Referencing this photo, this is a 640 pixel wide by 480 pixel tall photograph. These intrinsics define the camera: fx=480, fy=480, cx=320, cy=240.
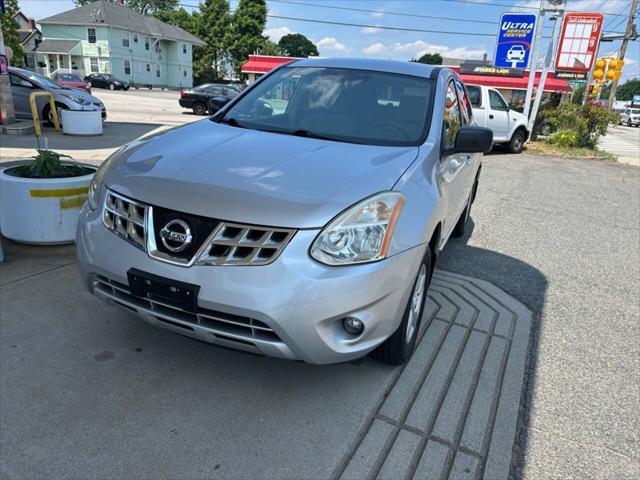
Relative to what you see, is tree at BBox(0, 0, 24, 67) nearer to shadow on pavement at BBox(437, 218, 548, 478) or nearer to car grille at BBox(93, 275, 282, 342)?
shadow on pavement at BBox(437, 218, 548, 478)

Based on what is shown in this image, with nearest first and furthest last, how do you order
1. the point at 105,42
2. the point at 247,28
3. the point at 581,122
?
the point at 581,122
the point at 105,42
the point at 247,28

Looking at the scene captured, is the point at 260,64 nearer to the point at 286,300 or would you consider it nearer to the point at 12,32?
the point at 12,32

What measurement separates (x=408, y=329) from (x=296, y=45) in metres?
117

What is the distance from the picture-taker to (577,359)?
10.5 feet

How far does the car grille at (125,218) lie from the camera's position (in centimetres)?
229

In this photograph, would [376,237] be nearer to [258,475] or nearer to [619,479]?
[258,475]

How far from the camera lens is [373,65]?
379 centimetres

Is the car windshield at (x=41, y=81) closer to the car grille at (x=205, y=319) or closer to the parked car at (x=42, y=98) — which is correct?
the parked car at (x=42, y=98)

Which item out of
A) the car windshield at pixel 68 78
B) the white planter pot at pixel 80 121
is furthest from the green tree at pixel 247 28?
the white planter pot at pixel 80 121

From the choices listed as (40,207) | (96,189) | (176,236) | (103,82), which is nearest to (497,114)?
(40,207)

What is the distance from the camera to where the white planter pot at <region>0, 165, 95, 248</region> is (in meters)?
4.05

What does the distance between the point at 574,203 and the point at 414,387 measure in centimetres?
672

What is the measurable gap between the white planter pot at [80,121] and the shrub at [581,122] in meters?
14.0

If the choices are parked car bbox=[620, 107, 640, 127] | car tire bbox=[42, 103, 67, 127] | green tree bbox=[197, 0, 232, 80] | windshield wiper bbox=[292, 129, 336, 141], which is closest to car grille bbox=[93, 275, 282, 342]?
windshield wiper bbox=[292, 129, 336, 141]
